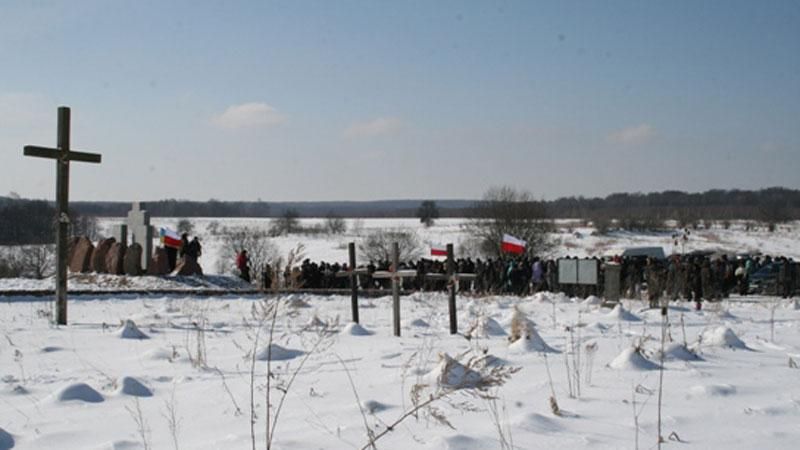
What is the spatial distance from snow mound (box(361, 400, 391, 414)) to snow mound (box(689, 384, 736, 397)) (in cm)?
225

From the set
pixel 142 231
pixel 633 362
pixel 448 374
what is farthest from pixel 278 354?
pixel 142 231

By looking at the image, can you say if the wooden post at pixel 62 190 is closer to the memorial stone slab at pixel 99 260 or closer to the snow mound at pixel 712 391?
the snow mound at pixel 712 391

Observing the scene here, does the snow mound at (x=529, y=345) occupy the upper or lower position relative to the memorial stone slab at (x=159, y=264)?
upper

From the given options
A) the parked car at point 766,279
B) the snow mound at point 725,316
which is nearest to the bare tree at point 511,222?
the parked car at point 766,279

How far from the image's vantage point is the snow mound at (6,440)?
4613 mm

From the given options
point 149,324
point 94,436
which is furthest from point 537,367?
point 149,324

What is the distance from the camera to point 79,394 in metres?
5.85

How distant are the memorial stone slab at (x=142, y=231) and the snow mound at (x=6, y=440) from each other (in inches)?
847

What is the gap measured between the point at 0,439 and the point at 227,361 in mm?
3214

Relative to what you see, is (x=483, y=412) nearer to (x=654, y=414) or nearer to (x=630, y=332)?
(x=654, y=414)

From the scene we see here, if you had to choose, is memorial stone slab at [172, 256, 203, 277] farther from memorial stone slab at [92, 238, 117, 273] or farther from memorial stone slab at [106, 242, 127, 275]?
memorial stone slab at [92, 238, 117, 273]

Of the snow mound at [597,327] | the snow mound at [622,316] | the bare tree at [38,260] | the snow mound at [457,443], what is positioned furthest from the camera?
the bare tree at [38,260]

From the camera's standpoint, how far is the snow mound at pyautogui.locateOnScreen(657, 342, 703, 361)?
736 centimetres

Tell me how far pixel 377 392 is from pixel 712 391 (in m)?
2.48
